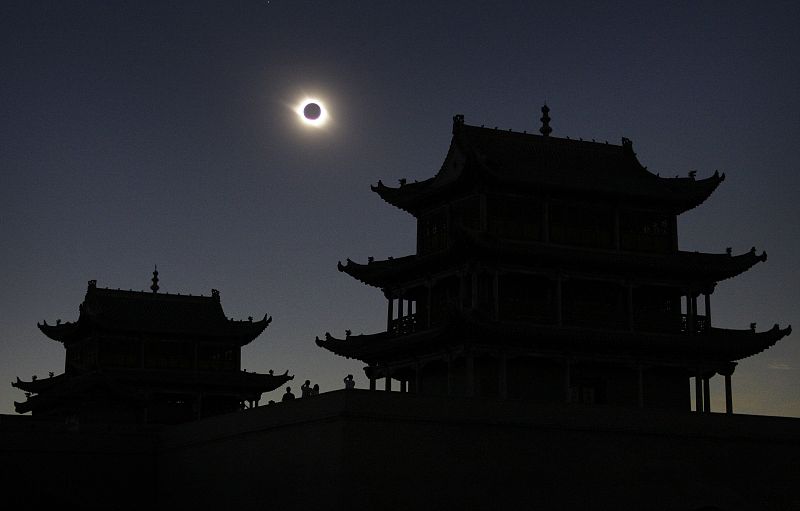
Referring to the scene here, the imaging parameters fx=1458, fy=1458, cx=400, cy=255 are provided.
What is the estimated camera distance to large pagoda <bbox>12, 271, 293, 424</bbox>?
76.2 m

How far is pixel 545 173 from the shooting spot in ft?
180

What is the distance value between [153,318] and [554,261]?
3144 centimetres

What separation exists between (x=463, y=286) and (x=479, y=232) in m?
2.24

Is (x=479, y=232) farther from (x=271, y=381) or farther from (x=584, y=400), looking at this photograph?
(x=271, y=381)

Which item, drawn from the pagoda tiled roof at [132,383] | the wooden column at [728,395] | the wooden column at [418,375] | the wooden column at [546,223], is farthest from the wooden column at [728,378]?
the pagoda tiled roof at [132,383]

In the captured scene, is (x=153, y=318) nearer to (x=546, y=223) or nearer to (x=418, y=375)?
(x=418, y=375)

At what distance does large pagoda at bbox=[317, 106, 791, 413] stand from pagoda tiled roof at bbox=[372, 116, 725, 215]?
2.8 inches

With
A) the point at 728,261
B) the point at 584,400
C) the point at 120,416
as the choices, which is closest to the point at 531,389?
the point at 584,400

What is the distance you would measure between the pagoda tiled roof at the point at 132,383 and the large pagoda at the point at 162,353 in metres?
0.05

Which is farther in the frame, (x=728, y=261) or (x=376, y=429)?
(x=728, y=261)

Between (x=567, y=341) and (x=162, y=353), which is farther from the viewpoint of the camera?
(x=162, y=353)

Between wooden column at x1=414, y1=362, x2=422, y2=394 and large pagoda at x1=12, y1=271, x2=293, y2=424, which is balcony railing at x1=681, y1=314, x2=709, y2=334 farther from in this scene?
large pagoda at x1=12, y1=271, x2=293, y2=424

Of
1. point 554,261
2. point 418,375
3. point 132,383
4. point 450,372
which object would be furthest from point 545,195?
point 132,383

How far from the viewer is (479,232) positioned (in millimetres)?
52719
